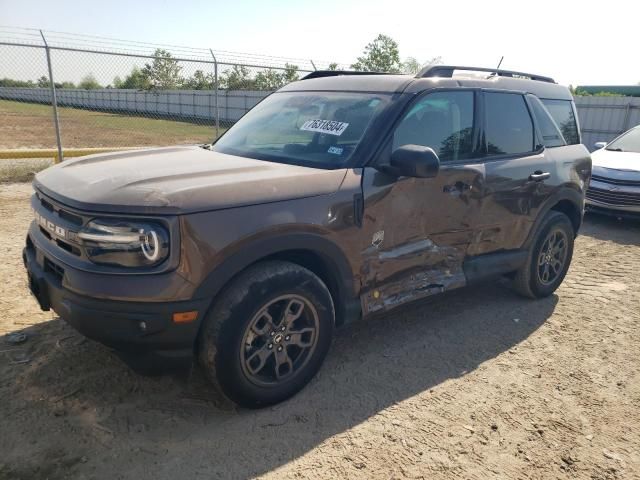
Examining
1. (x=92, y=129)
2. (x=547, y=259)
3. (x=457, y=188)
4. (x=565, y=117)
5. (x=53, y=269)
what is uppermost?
(x=565, y=117)

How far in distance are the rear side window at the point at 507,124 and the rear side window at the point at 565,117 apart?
1.49 ft

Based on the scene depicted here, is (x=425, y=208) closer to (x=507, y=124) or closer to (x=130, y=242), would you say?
(x=507, y=124)

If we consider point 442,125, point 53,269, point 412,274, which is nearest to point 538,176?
point 442,125

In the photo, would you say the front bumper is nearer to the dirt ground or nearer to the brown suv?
the brown suv

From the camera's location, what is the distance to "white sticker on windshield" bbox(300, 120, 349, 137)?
3383 millimetres

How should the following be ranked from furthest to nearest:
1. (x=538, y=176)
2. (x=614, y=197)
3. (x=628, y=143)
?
1. (x=628, y=143)
2. (x=614, y=197)
3. (x=538, y=176)

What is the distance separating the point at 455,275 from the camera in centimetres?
384

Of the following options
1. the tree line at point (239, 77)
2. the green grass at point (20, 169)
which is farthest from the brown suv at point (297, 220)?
the tree line at point (239, 77)

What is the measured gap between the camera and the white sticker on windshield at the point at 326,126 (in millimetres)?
3383

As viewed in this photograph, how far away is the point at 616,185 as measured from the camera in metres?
7.85

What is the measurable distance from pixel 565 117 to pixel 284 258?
342 cm

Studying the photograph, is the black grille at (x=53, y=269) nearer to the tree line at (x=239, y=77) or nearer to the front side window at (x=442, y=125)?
the front side window at (x=442, y=125)

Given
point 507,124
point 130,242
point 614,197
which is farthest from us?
point 614,197

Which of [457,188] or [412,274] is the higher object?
[457,188]
